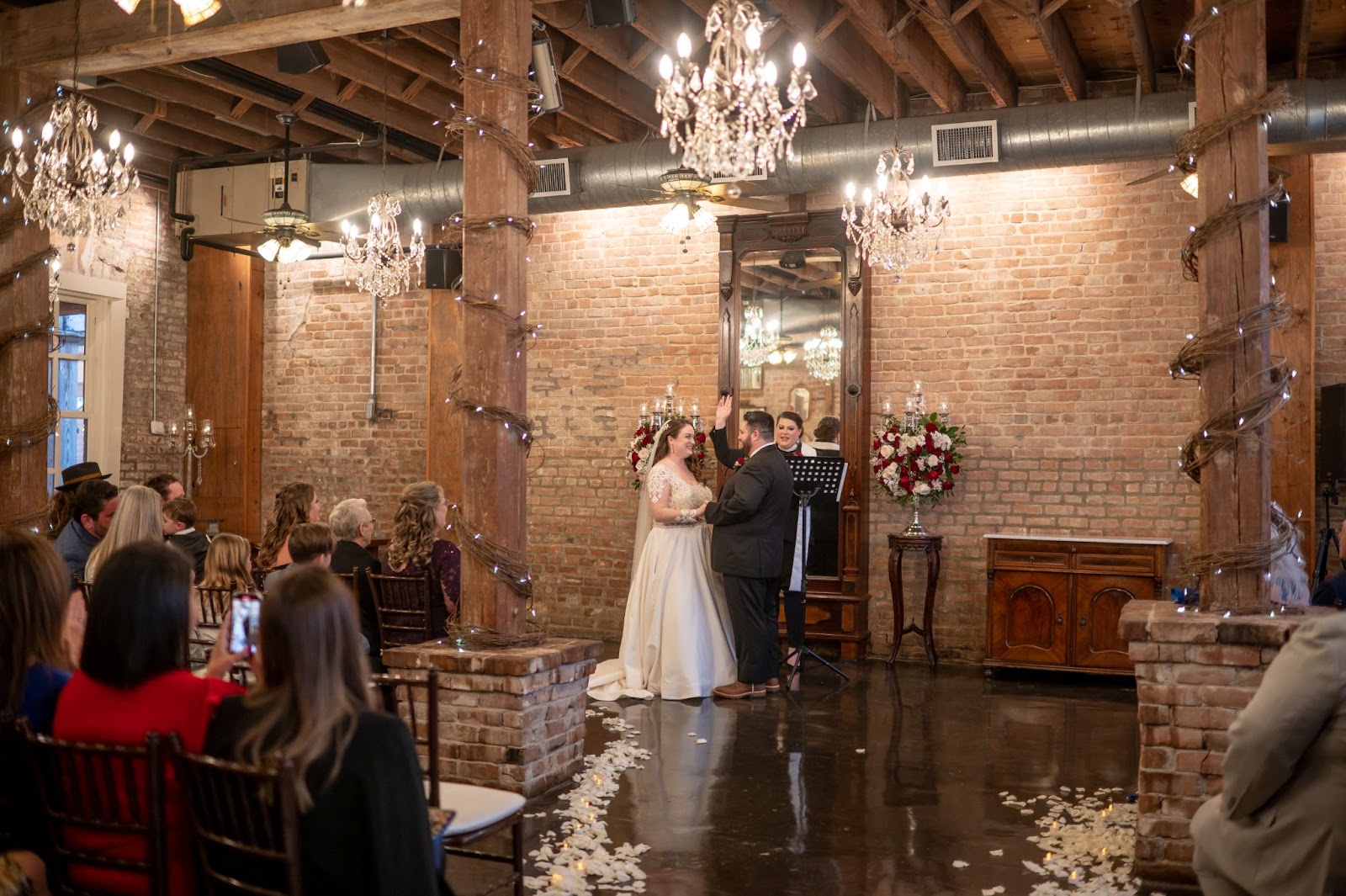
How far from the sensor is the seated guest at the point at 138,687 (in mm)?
2412

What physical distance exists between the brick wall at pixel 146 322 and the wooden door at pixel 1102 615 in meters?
7.91

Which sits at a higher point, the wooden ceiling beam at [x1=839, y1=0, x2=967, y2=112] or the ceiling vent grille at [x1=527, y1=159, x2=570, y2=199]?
the wooden ceiling beam at [x1=839, y1=0, x2=967, y2=112]

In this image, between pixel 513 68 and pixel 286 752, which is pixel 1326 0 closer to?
pixel 513 68

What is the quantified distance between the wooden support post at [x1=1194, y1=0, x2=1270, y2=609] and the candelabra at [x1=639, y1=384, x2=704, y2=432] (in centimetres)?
542

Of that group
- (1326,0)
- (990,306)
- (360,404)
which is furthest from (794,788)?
(360,404)

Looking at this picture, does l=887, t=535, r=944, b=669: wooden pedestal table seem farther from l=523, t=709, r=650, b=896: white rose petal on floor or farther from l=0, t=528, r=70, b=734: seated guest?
l=0, t=528, r=70, b=734: seated guest

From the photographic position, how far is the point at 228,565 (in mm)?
5164

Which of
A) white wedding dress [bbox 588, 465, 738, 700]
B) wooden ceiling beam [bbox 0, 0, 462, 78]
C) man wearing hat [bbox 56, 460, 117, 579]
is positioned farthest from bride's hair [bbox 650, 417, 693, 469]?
man wearing hat [bbox 56, 460, 117, 579]

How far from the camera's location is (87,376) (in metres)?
10.3

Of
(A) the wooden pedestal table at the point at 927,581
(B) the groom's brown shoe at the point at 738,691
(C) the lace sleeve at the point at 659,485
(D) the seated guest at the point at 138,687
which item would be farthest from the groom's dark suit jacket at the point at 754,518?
(D) the seated guest at the point at 138,687

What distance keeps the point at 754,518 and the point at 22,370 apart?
421 centimetres

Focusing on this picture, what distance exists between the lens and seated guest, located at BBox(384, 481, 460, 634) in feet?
18.3

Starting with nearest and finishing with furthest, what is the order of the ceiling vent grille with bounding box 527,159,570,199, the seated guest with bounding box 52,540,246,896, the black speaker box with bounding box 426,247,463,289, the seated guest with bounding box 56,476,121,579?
the seated guest with bounding box 52,540,246,896
the seated guest with bounding box 56,476,121,579
the ceiling vent grille with bounding box 527,159,570,199
the black speaker box with bounding box 426,247,463,289

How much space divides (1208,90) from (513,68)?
9.09ft
